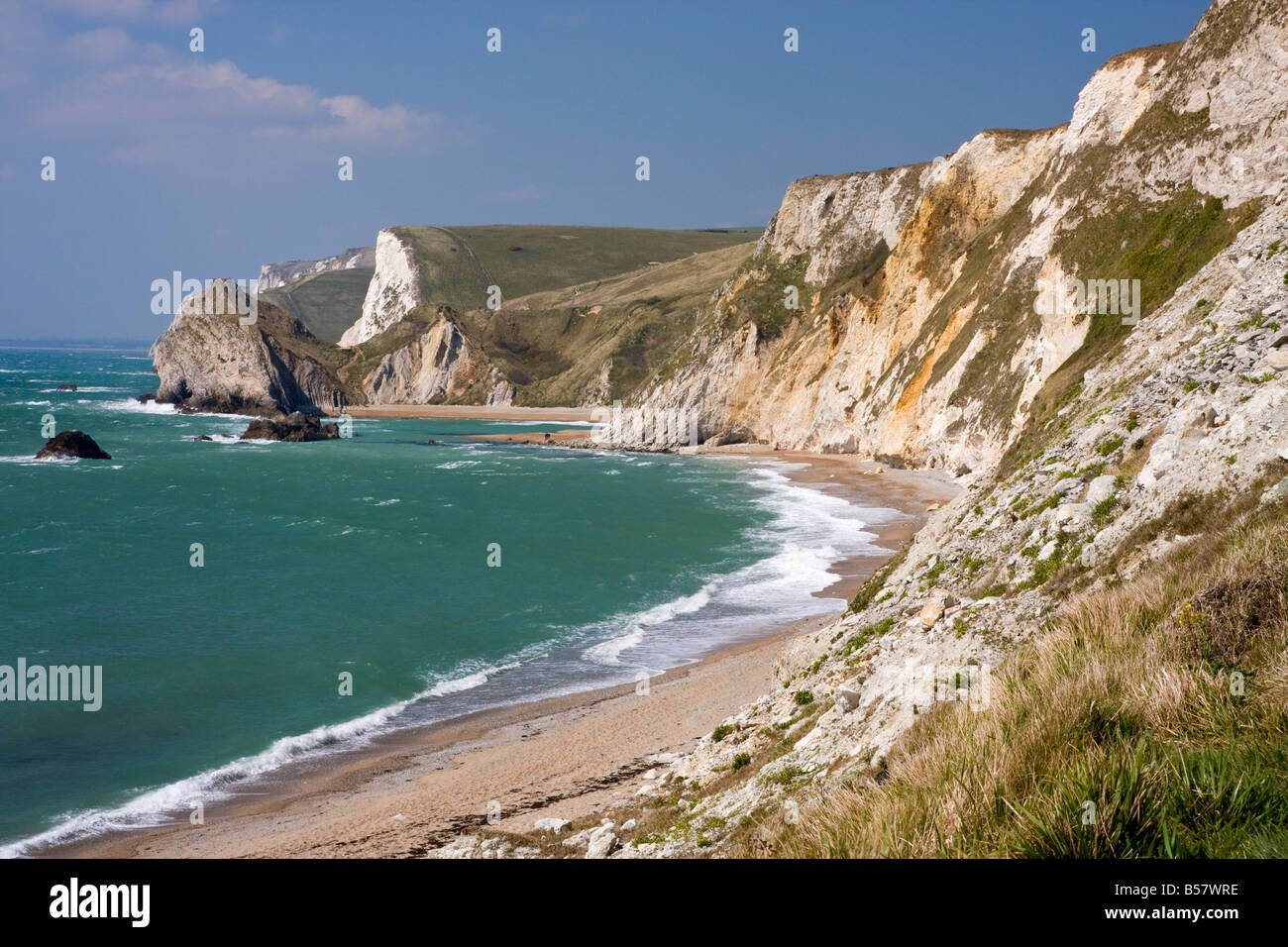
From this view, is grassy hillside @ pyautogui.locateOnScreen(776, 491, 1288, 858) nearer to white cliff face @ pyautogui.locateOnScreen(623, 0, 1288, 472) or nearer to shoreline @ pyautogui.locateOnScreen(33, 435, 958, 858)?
shoreline @ pyautogui.locateOnScreen(33, 435, 958, 858)

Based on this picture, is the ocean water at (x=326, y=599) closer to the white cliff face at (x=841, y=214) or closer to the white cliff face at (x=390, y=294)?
the white cliff face at (x=841, y=214)

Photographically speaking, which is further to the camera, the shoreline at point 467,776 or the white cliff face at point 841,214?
the white cliff face at point 841,214

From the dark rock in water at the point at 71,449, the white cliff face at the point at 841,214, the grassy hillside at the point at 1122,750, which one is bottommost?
the dark rock in water at the point at 71,449

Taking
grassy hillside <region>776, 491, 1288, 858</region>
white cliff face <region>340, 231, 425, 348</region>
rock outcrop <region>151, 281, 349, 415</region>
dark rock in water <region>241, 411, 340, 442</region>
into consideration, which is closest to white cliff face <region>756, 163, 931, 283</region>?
dark rock in water <region>241, 411, 340, 442</region>

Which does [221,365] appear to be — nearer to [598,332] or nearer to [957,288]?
[598,332]

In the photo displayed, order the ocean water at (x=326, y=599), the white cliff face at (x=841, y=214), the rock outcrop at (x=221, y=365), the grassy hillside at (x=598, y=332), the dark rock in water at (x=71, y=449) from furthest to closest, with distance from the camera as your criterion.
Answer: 1. the grassy hillside at (x=598, y=332)
2. the rock outcrop at (x=221, y=365)
3. the white cliff face at (x=841, y=214)
4. the dark rock in water at (x=71, y=449)
5. the ocean water at (x=326, y=599)

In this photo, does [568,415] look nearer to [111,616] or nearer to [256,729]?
[111,616]

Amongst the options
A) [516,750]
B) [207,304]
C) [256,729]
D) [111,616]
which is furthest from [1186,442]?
[207,304]

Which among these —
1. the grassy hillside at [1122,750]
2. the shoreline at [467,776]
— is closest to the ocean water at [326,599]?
the shoreline at [467,776]
